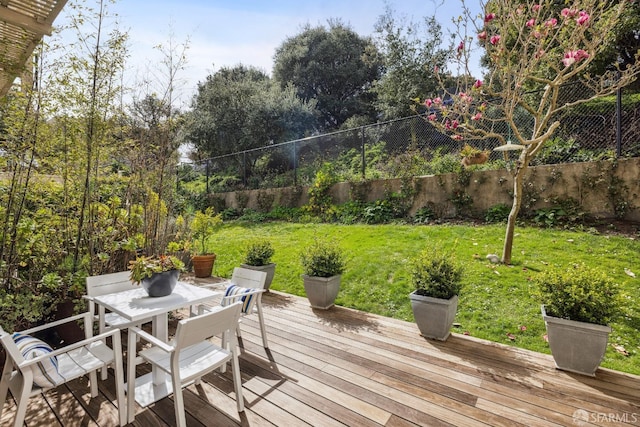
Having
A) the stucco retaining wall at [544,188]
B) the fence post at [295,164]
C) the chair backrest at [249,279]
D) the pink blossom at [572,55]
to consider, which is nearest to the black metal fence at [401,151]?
the fence post at [295,164]

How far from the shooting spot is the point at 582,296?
2.10m

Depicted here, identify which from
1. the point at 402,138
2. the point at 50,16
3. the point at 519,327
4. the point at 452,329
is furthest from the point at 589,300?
the point at 402,138

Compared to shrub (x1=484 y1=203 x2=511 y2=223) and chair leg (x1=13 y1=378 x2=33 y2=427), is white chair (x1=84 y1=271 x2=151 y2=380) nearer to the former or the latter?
chair leg (x1=13 y1=378 x2=33 y2=427)

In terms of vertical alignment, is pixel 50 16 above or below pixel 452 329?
above

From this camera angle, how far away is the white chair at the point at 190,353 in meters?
1.51

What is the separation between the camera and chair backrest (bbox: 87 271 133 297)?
231 cm

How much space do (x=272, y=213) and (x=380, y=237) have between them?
373 centimetres

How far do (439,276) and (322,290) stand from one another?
50.9 inches

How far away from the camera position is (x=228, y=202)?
9.53m

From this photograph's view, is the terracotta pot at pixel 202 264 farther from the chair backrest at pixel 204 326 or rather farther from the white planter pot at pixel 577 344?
the white planter pot at pixel 577 344

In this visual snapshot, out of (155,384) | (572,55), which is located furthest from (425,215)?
(155,384)

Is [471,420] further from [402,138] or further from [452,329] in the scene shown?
[402,138]

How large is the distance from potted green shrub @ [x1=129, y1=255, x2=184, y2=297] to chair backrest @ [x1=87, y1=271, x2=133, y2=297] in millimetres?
457

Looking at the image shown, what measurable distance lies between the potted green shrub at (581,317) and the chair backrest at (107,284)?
10.9ft
